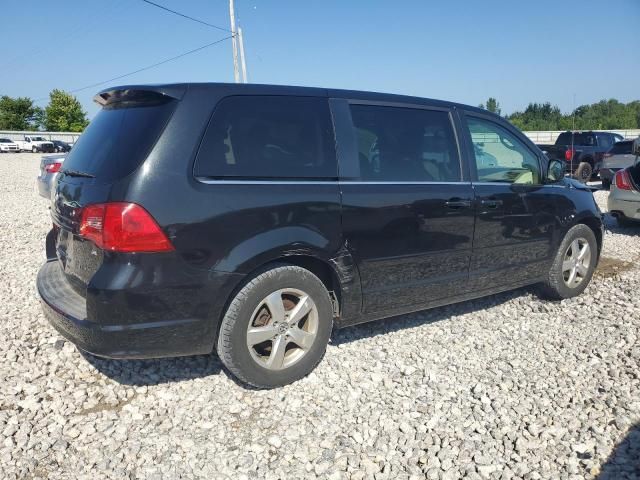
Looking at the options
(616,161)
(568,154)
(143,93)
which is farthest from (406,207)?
(568,154)

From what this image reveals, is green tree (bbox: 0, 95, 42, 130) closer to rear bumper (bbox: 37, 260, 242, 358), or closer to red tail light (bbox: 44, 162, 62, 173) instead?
red tail light (bbox: 44, 162, 62, 173)

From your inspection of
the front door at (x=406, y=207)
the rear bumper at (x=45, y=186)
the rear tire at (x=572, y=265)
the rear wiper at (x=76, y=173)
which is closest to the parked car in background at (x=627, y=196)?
the rear tire at (x=572, y=265)

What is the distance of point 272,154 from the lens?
304cm

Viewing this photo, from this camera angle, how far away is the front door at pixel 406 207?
3338 mm

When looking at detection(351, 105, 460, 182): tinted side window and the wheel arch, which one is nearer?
detection(351, 105, 460, 182): tinted side window

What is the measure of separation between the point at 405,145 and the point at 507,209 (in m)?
1.11

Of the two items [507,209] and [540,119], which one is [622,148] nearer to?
[507,209]

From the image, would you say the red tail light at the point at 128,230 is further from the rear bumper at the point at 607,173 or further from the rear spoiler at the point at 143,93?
the rear bumper at the point at 607,173

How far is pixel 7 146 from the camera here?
4350 centimetres

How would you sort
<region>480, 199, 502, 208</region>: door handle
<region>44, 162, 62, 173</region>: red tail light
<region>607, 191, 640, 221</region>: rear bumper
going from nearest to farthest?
1. <region>480, 199, 502, 208</region>: door handle
2. <region>607, 191, 640, 221</region>: rear bumper
3. <region>44, 162, 62, 173</region>: red tail light

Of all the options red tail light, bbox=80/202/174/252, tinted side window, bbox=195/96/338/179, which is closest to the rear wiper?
red tail light, bbox=80/202/174/252

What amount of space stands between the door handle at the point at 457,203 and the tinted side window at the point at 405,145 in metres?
0.17

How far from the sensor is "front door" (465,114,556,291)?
402cm

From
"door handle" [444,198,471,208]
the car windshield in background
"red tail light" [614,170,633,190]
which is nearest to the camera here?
"door handle" [444,198,471,208]
